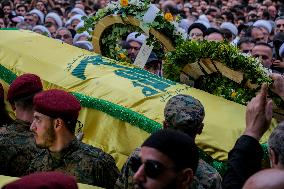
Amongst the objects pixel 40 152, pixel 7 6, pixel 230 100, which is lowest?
pixel 7 6

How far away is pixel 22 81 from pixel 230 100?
1.53 metres

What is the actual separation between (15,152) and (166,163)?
1.55 metres

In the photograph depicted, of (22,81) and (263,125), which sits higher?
(263,125)

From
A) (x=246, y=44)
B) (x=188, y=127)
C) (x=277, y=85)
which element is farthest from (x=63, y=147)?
(x=246, y=44)

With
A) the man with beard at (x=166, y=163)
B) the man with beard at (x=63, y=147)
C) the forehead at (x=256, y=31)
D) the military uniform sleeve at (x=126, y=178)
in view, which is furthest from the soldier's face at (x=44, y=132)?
the forehead at (x=256, y=31)

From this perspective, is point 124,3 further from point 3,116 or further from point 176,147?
point 176,147

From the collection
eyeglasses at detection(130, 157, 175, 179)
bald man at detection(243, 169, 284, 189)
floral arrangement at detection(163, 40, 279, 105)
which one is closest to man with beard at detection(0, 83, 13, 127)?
floral arrangement at detection(163, 40, 279, 105)

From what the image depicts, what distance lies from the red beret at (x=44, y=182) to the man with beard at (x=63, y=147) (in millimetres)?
1109

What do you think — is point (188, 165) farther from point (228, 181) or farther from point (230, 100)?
point (230, 100)

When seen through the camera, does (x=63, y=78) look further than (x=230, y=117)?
Yes

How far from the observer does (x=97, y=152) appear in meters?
3.78

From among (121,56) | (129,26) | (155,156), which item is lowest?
(121,56)

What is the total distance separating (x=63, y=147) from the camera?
3680 millimetres

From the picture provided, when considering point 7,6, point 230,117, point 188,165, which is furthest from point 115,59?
point 7,6
